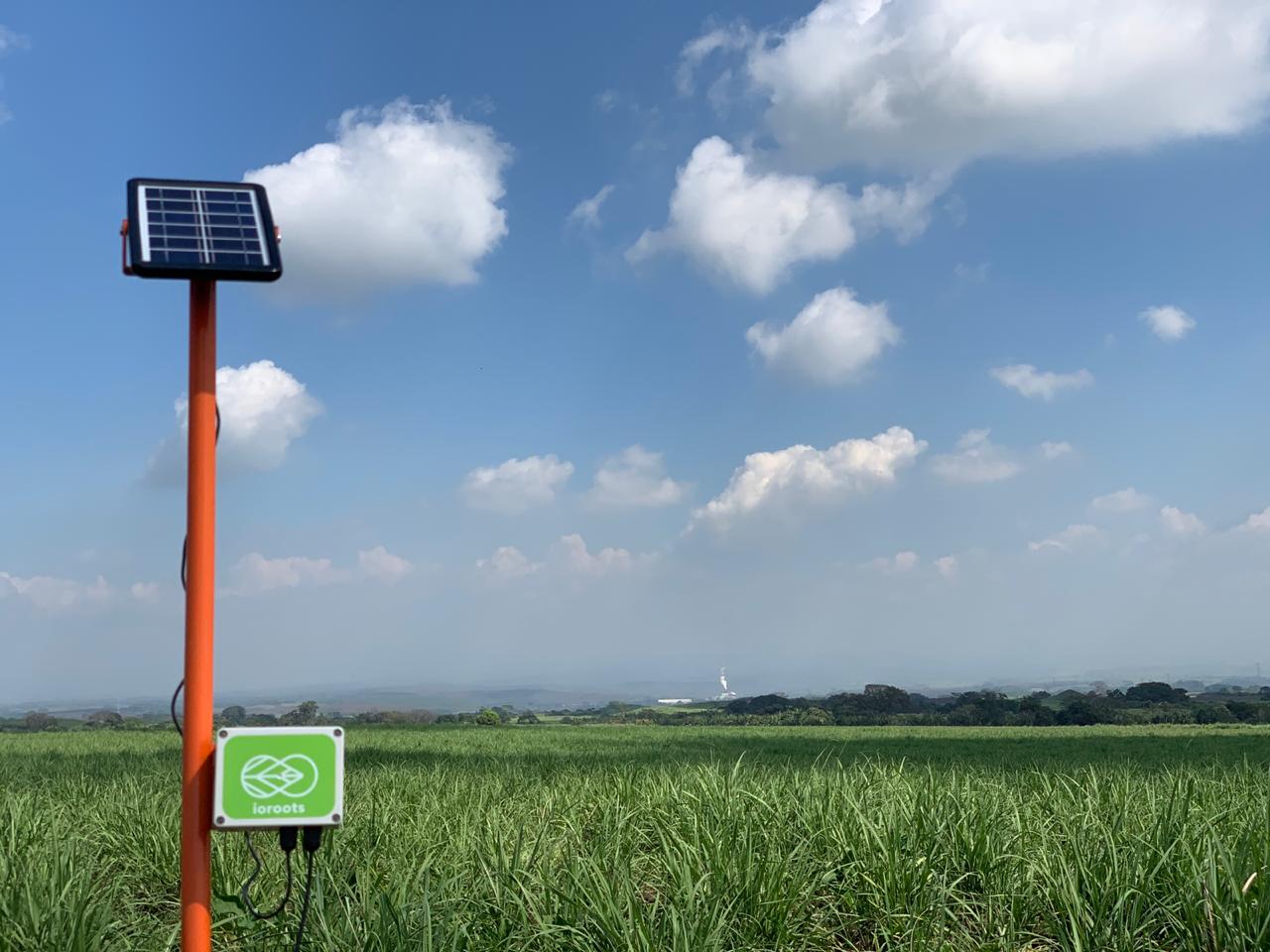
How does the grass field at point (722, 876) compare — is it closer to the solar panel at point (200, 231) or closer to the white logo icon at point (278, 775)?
the white logo icon at point (278, 775)

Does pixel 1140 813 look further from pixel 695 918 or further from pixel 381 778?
pixel 381 778

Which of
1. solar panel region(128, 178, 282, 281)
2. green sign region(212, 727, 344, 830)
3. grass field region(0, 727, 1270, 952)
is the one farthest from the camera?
grass field region(0, 727, 1270, 952)

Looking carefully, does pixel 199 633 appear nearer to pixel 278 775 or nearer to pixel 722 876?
pixel 278 775

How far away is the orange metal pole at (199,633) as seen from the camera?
124 inches

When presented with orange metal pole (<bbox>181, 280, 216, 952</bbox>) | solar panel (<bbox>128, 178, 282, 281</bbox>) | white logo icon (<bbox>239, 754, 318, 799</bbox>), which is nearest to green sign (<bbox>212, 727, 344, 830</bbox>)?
white logo icon (<bbox>239, 754, 318, 799</bbox>)

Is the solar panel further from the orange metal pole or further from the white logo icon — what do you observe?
the white logo icon

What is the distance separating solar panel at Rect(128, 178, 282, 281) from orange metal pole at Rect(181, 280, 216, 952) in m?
0.11

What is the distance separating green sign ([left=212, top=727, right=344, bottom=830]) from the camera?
3.07m

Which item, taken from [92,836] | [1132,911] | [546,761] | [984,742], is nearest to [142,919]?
[92,836]

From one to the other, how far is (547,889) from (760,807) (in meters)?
1.77

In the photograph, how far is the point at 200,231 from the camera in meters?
3.32

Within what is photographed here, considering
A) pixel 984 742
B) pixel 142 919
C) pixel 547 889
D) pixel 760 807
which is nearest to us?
pixel 547 889

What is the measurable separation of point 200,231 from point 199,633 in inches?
50.7

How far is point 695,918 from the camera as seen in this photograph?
4.15m
